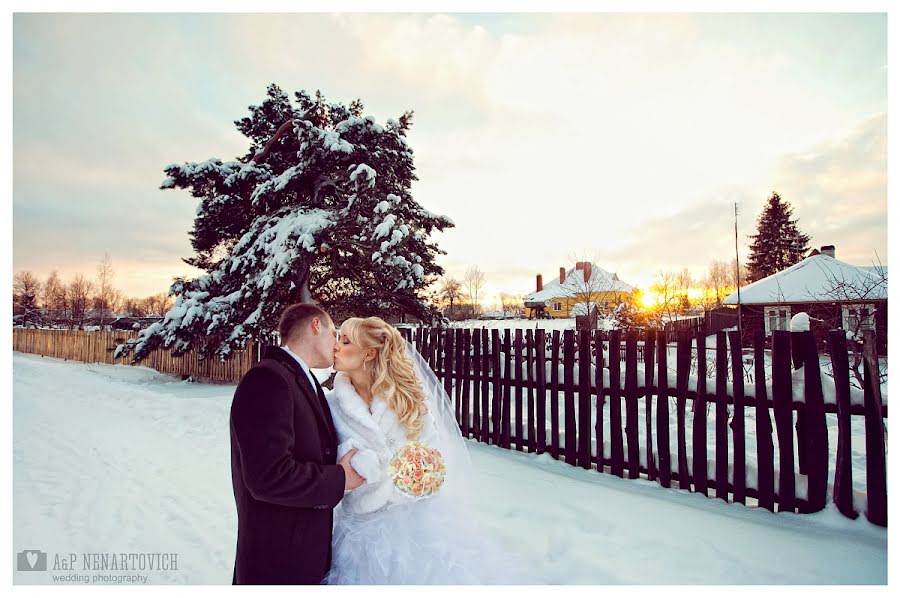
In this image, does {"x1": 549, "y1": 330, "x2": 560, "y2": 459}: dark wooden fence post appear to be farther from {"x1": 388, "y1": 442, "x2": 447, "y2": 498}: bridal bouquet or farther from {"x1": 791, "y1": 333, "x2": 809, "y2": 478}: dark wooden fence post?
{"x1": 388, "y1": 442, "x2": 447, "y2": 498}: bridal bouquet

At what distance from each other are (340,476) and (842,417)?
3941mm

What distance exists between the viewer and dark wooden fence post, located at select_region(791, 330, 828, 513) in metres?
3.47

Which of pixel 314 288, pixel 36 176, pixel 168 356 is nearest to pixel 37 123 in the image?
pixel 36 176

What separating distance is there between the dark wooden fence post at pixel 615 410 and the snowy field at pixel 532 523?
178 mm

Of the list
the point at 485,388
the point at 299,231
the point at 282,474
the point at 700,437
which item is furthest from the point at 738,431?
the point at 299,231

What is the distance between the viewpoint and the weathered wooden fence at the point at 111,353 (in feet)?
43.9

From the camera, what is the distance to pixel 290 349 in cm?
217

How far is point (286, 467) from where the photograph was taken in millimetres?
1667

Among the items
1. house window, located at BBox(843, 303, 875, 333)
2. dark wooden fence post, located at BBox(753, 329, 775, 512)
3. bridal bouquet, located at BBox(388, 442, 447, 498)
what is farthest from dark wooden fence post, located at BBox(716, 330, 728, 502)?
bridal bouquet, located at BBox(388, 442, 447, 498)

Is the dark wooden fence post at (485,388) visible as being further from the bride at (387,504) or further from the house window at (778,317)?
the house window at (778,317)

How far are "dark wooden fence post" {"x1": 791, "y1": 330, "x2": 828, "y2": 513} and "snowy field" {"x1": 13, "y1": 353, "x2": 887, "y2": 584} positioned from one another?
0.16 m

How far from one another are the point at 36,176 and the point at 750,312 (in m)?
27.4

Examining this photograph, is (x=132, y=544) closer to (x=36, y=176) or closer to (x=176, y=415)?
(x=36, y=176)

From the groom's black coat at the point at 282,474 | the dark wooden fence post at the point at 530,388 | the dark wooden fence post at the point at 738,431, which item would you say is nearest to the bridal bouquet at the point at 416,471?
the groom's black coat at the point at 282,474
